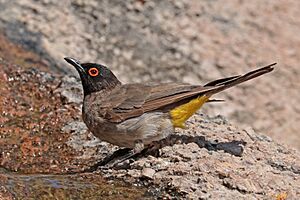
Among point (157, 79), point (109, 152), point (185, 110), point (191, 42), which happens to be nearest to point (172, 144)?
point (185, 110)

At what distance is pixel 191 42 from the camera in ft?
44.1

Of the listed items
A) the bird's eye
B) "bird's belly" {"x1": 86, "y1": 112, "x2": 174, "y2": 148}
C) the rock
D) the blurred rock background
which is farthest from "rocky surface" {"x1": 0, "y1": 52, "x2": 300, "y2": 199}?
the blurred rock background

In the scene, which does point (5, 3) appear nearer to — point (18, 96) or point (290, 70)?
point (18, 96)

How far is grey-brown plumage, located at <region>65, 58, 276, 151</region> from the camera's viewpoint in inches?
287

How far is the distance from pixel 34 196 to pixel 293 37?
Result: 892 cm

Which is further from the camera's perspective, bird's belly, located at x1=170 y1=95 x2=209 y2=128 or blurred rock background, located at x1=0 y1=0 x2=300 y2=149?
blurred rock background, located at x1=0 y1=0 x2=300 y2=149

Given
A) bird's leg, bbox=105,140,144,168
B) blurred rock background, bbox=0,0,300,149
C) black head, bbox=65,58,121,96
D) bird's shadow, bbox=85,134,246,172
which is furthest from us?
blurred rock background, bbox=0,0,300,149

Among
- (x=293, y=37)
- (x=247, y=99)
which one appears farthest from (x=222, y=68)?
(x=293, y=37)

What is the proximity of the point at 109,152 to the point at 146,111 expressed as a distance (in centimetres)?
57

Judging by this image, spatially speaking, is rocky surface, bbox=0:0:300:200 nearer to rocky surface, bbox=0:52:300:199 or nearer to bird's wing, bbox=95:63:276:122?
rocky surface, bbox=0:52:300:199

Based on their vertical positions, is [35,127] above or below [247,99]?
below

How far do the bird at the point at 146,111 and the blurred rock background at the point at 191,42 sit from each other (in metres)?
4.60

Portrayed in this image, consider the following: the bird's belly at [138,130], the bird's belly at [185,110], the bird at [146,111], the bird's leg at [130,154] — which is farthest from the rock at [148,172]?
the bird's belly at [185,110]

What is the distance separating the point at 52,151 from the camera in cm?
774
